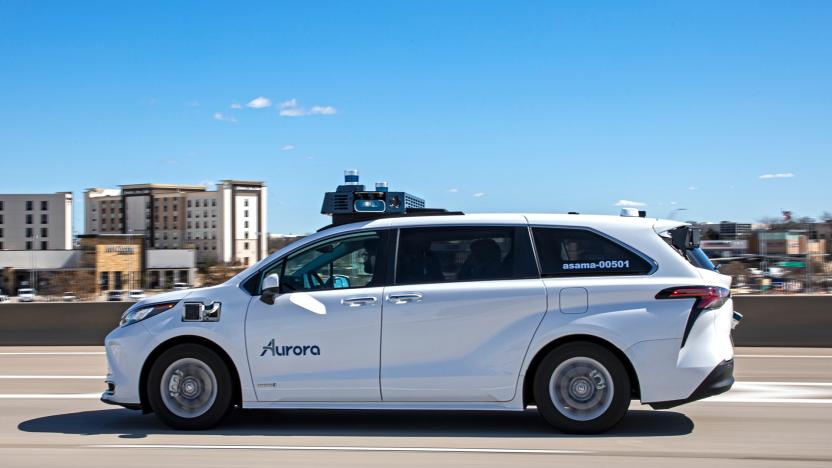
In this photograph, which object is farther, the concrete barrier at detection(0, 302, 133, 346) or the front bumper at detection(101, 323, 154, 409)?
the concrete barrier at detection(0, 302, 133, 346)

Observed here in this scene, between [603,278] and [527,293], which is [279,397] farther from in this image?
[603,278]

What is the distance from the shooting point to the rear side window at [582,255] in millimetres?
6684

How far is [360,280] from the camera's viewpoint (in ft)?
22.6

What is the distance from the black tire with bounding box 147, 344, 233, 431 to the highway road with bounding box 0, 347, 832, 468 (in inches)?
4.3

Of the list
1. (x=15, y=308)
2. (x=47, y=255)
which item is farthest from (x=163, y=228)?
(x=15, y=308)

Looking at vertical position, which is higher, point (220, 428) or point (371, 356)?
point (371, 356)

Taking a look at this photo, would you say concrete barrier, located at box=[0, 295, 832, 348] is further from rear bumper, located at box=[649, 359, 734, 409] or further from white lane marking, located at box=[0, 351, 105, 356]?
Answer: rear bumper, located at box=[649, 359, 734, 409]

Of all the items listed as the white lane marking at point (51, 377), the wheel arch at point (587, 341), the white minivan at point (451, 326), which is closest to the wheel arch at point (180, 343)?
the white minivan at point (451, 326)

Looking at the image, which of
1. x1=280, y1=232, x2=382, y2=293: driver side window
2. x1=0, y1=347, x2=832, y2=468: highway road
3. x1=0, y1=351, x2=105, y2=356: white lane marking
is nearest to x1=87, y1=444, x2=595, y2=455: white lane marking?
x1=0, y1=347, x2=832, y2=468: highway road

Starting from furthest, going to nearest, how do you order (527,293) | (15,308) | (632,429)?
(15,308), (632,429), (527,293)

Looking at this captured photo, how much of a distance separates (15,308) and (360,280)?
1007 cm

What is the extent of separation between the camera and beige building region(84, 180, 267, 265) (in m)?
167

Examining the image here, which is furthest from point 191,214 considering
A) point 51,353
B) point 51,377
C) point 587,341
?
point 587,341

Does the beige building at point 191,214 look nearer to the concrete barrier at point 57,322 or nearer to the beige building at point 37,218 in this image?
the beige building at point 37,218
